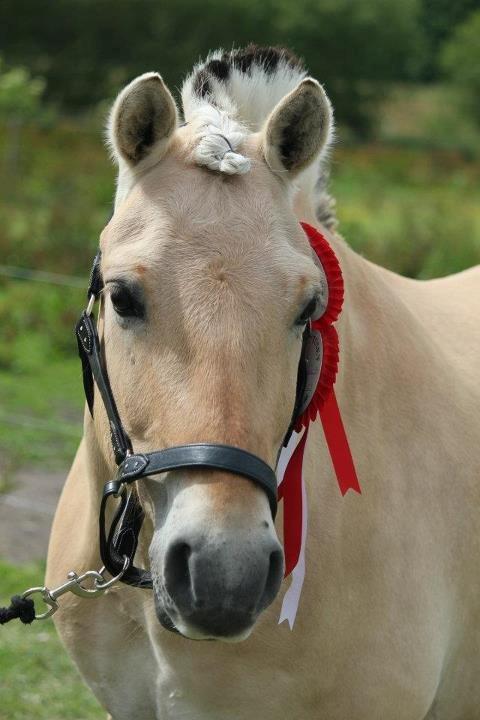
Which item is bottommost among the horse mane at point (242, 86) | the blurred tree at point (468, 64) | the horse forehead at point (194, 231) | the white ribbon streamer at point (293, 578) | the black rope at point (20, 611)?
the black rope at point (20, 611)

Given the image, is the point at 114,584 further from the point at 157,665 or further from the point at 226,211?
the point at 226,211

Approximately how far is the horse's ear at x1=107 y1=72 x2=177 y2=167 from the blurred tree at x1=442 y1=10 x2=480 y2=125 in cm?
3768

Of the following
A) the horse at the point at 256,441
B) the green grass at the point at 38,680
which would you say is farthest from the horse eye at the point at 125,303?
the green grass at the point at 38,680

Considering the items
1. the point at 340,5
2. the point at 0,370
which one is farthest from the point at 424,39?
the point at 0,370

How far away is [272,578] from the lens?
85.2 inches

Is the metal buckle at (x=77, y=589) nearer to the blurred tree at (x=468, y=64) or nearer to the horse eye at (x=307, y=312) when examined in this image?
the horse eye at (x=307, y=312)

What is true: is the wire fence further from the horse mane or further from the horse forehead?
the horse forehead

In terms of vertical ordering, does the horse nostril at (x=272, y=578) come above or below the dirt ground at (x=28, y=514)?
above

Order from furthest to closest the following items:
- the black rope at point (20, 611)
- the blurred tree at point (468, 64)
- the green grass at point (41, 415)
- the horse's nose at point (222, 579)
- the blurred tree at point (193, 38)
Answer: the blurred tree at point (193, 38) < the blurred tree at point (468, 64) < the green grass at point (41, 415) < the black rope at point (20, 611) < the horse's nose at point (222, 579)

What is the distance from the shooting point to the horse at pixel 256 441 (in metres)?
2.20

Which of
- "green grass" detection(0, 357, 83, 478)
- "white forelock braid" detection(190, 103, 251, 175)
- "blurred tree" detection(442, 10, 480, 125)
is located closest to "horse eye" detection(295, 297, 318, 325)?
"white forelock braid" detection(190, 103, 251, 175)

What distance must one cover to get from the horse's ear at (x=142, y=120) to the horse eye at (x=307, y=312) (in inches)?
20.9

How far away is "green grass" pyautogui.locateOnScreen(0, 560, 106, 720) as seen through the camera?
4488 mm

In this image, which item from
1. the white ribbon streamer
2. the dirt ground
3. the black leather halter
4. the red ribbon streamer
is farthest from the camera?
the dirt ground
